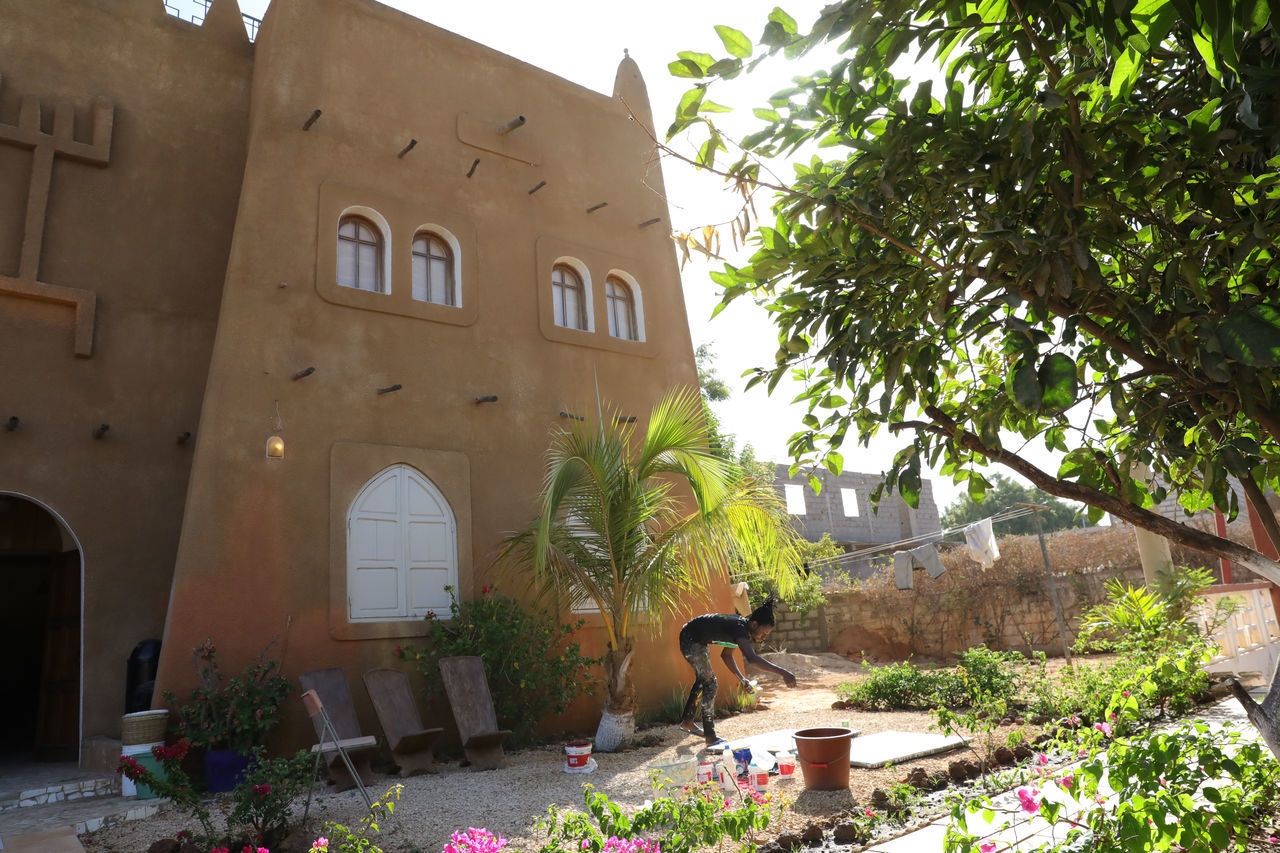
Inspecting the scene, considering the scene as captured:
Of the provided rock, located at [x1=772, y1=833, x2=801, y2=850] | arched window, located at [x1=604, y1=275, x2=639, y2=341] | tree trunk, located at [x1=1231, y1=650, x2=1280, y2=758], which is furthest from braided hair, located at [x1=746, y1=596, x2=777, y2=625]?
tree trunk, located at [x1=1231, y1=650, x2=1280, y2=758]

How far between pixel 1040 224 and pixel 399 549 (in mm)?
7013

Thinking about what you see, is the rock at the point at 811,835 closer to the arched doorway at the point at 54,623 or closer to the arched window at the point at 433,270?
the arched window at the point at 433,270

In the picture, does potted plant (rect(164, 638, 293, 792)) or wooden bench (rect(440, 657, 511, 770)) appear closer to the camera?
potted plant (rect(164, 638, 293, 792))

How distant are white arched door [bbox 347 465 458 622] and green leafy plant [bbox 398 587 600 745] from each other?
302 mm

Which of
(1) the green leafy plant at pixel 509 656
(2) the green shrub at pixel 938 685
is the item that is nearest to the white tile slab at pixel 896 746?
(2) the green shrub at pixel 938 685

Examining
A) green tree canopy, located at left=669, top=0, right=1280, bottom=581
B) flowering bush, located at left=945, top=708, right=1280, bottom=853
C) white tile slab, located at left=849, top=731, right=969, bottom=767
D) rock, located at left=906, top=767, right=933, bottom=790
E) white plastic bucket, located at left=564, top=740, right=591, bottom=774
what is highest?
green tree canopy, located at left=669, top=0, right=1280, bottom=581

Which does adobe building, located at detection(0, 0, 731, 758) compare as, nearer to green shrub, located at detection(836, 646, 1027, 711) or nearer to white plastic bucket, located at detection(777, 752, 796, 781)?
green shrub, located at detection(836, 646, 1027, 711)

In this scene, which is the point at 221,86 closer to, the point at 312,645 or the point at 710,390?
the point at 312,645

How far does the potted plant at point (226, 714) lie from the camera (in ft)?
21.0

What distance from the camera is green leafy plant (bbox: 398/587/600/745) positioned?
25.3 ft

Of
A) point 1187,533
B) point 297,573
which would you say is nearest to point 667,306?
point 297,573

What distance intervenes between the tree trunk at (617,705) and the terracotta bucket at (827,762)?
268 cm

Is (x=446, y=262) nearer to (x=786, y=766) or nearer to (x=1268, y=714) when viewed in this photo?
(x=786, y=766)

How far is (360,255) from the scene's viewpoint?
29.3 feet
